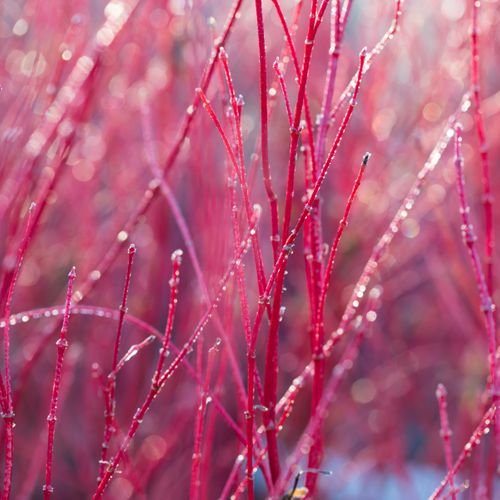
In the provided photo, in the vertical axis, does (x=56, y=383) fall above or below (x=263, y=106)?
below

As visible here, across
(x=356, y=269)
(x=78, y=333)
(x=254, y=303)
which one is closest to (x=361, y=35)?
(x=356, y=269)

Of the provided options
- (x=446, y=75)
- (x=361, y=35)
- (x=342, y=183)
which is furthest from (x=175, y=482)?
(x=361, y=35)

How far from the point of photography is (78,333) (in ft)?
7.77

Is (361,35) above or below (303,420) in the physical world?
above

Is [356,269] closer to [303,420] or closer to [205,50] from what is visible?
[303,420]

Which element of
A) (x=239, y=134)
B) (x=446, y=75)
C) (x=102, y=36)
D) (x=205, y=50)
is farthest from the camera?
(x=446, y=75)

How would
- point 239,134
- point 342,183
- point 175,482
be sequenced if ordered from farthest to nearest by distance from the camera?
point 342,183 < point 175,482 < point 239,134

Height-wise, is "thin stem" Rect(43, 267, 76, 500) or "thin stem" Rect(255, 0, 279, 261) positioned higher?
"thin stem" Rect(255, 0, 279, 261)

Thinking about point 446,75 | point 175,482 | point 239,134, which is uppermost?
point 446,75

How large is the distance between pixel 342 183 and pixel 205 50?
791 mm

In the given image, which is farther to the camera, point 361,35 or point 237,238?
point 361,35

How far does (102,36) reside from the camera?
1140mm

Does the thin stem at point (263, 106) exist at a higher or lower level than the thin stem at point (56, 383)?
higher

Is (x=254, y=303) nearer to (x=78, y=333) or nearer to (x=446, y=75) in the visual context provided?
(x=78, y=333)
